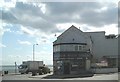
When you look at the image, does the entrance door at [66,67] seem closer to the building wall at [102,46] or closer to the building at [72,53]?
the building at [72,53]

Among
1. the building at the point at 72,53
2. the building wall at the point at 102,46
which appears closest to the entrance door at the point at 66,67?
the building at the point at 72,53

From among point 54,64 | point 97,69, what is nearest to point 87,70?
point 97,69

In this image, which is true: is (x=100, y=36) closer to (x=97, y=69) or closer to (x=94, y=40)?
(x=94, y=40)

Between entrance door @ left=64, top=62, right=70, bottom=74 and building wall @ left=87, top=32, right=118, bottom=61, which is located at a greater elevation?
building wall @ left=87, top=32, right=118, bottom=61

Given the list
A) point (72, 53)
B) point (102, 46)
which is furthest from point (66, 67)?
point (102, 46)

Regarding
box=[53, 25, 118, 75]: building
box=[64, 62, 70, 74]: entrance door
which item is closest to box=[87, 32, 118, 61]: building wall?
box=[53, 25, 118, 75]: building

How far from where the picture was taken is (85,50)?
68000mm

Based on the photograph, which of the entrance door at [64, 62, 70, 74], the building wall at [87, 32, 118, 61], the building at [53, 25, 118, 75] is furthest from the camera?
the building wall at [87, 32, 118, 61]

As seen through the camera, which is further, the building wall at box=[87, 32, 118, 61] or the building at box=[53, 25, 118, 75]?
the building wall at box=[87, 32, 118, 61]

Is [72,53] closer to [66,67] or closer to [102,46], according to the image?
[66,67]

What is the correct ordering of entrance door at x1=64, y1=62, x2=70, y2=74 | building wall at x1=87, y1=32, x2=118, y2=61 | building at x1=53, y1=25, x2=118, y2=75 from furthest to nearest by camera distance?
building wall at x1=87, y1=32, x2=118, y2=61 < building at x1=53, y1=25, x2=118, y2=75 < entrance door at x1=64, y1=62, x2=70, y2=74

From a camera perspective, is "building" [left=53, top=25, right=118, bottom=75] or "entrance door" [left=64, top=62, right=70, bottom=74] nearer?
"entrance door" [left=64, top=62, right=70, bottom=74]

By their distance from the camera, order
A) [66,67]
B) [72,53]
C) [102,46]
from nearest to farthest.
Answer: [66,67] → [72,53] → [102,46]

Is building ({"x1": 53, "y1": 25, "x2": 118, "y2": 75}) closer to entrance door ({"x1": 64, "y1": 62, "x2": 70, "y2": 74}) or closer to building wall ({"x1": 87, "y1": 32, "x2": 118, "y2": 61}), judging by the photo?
entrance door ({"x1": 64, "y1": 62, "x2": 70, "y2": 74})
